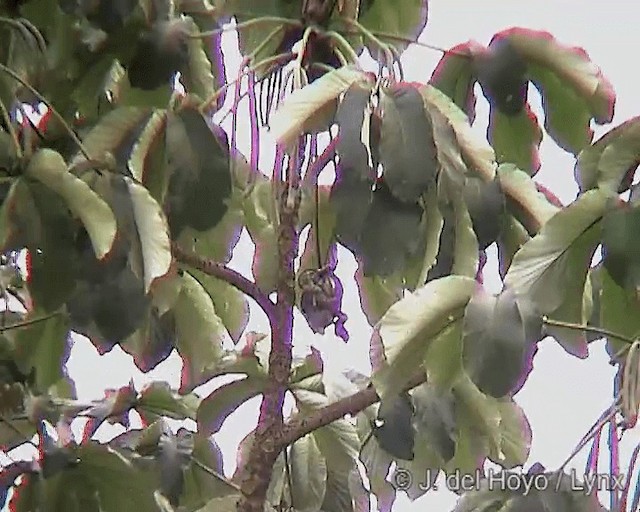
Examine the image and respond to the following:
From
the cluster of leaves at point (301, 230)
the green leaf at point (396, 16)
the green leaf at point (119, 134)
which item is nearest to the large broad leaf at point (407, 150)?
the cluster of leaves at point (301, 230)

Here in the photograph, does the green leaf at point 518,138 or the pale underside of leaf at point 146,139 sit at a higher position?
the green leaf at point 518,138

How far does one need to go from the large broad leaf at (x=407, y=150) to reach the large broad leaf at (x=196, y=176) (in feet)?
0.44

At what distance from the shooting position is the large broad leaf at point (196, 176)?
2.79ft

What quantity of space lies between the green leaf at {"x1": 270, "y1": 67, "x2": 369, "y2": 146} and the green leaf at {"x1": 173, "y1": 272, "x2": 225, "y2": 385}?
0.29 m

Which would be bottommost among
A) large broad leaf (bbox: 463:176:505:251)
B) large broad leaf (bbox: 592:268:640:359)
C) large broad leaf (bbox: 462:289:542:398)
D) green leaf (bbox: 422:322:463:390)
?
large broad leaf (bbox: 462:289:542:398)

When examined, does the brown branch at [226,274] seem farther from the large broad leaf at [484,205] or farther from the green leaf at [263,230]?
the large broad leaf at [484,205]

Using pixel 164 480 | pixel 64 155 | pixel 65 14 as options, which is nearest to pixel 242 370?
pixel 164 480

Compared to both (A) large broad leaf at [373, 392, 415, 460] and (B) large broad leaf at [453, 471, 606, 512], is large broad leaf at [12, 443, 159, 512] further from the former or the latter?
(B) large broad leaf at [453, 471, 606, 512]

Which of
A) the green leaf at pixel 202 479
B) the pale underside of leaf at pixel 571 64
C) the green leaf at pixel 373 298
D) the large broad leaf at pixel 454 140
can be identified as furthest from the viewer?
the green leaf at pixel 202 479

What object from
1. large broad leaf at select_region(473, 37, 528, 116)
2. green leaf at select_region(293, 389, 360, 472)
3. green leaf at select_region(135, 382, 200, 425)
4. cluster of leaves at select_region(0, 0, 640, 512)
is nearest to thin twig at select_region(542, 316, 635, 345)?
cluster of leaves at select_region(0, 0, 640, 512)

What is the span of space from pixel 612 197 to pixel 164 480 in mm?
→ 501

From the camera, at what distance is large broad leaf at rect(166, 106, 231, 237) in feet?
2.79

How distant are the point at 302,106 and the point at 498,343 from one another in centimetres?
21

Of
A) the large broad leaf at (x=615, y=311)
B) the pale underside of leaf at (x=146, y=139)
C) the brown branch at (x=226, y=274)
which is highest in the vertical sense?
the pale underside of leaf at (x=146, y=139)
